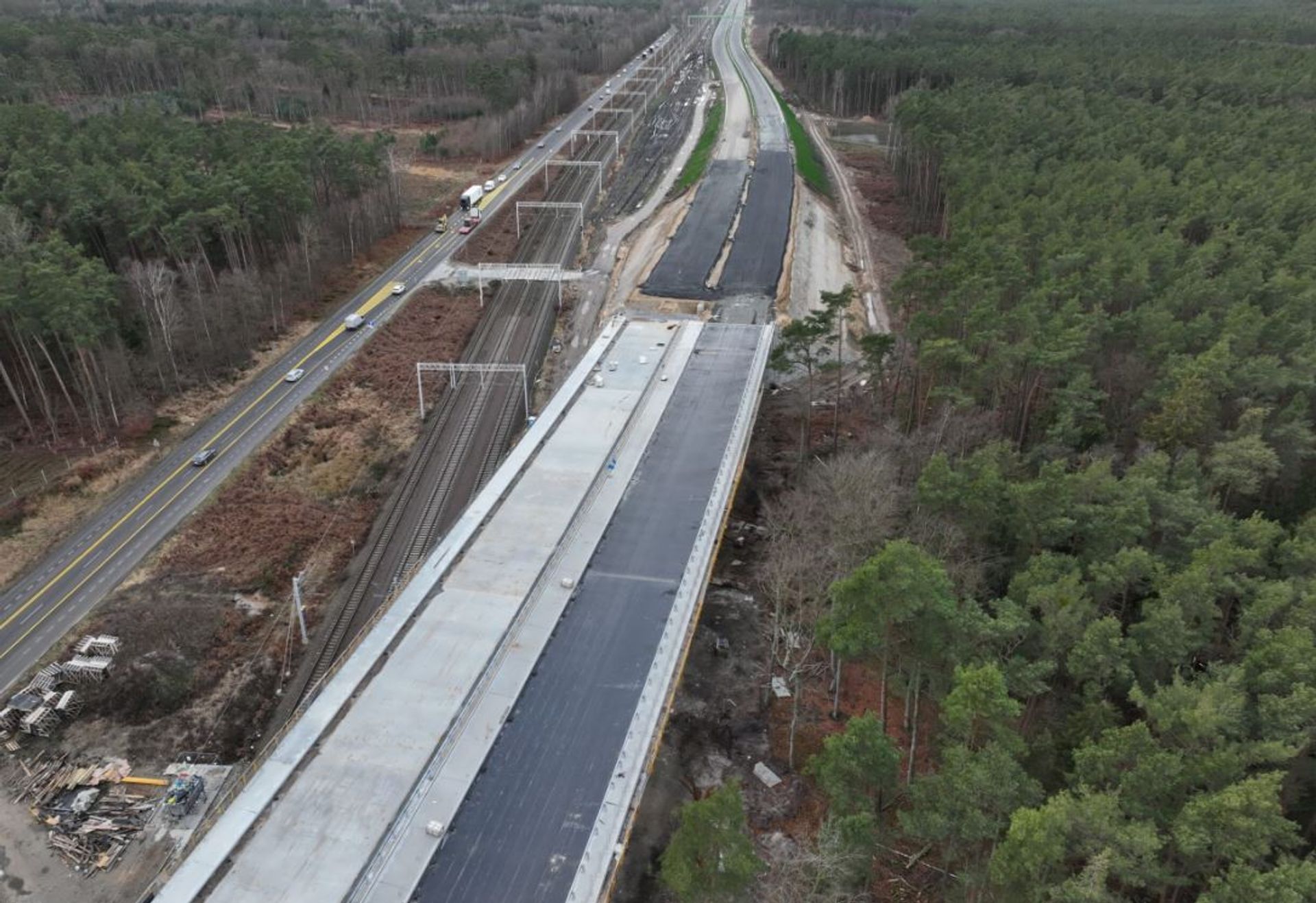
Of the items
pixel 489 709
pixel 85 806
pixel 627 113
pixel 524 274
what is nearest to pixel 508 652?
pixel 489 709

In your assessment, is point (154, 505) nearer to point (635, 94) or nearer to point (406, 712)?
point (406, 712)

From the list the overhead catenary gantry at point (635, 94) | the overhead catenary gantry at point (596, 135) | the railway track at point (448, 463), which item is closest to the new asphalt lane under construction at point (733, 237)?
the railway track at point (448, 463)

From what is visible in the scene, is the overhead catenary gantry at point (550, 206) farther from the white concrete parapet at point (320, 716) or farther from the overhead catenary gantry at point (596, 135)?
the white concrete parapet at point (320, 716)

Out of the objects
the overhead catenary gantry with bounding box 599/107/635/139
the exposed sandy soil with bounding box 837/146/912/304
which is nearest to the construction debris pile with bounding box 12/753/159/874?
the exposed sandy soil with bounding box 837/146/912/304

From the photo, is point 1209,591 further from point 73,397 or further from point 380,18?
point 380,18

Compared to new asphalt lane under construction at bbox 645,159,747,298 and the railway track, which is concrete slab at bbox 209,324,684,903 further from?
new asphalt lane under construction at bbox 645,159,747,298

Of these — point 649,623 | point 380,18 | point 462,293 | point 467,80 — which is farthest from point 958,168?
point 380,18
